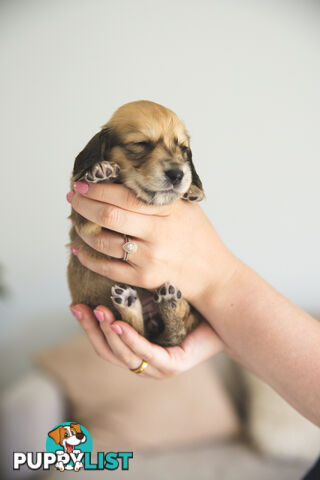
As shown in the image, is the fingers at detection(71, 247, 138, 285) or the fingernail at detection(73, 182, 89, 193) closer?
the fingernail at detection(73, 182, 89, 193)

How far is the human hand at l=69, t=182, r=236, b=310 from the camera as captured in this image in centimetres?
124

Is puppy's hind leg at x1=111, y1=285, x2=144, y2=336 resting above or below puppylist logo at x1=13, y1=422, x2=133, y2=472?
above

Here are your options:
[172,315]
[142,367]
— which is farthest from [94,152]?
[142,367]

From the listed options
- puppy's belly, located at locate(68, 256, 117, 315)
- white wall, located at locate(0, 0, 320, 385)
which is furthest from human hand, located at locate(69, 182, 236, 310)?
white wall, located at locate(0, 0, 320, 385)

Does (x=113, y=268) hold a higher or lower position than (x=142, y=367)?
higher

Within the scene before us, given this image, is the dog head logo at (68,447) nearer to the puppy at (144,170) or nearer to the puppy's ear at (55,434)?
the puppy's ear at (55,434)

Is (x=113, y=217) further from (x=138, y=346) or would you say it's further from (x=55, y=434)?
(x=55, y=434)

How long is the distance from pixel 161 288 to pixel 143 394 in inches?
63.3

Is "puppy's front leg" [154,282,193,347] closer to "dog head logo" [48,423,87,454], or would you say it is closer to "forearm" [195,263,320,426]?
"forearm" [195,263,320,426]

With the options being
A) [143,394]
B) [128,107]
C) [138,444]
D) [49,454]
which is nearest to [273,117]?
[128,107]

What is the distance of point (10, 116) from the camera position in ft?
5.96

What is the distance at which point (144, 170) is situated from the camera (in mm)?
1195

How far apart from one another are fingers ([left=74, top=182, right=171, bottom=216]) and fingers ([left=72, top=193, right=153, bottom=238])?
17mm

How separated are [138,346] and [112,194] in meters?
0.51
